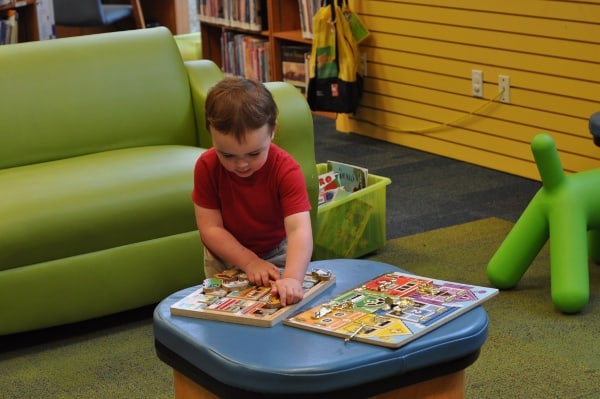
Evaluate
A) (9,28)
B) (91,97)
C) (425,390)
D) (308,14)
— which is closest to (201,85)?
(91,97)

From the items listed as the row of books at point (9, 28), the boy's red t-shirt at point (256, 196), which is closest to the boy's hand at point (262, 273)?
the boy's red t-shirt at point (256, 196)

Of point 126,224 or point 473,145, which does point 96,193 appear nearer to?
point 126,224

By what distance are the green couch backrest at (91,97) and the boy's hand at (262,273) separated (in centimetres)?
148

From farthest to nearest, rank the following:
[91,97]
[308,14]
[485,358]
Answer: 1. [308,14]
2. [91,97]
3. [485,358]

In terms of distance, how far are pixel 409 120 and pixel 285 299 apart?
135 inches

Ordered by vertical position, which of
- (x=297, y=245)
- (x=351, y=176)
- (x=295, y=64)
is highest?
(x=297, y=245)

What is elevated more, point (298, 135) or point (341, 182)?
point (298, 135)

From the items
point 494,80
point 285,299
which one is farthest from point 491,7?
point 285,299

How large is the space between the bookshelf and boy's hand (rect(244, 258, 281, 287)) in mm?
3870

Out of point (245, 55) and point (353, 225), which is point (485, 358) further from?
point (245, 55)

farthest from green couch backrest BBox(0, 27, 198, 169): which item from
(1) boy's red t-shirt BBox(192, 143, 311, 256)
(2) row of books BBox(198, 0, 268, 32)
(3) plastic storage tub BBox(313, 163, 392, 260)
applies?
(2) row of books BBox(198, 0, 268, 32)

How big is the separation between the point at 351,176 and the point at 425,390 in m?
1.95

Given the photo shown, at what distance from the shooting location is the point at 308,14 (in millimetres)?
5812

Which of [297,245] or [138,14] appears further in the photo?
[138,14]
